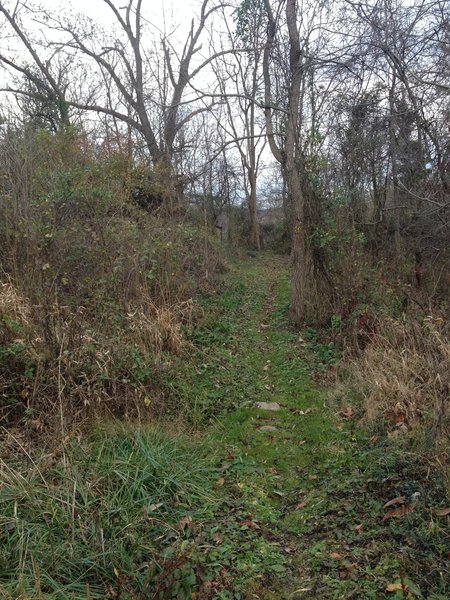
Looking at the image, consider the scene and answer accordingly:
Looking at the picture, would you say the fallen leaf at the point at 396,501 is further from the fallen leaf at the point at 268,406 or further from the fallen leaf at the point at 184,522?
the fallen leaf at the point at 268,406

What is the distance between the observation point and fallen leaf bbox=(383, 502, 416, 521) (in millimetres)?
3303

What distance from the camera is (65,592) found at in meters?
2.69

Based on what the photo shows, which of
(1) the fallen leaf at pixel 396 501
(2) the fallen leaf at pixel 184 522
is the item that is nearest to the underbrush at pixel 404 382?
(1) the fallen leaf at pixel 396 501

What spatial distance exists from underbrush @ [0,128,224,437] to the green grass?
2.26ft

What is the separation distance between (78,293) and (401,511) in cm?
484

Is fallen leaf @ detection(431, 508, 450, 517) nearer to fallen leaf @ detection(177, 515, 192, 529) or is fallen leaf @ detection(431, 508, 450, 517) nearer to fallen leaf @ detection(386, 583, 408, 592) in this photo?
fallen leaf @ detection(386, 583, 408, 592)

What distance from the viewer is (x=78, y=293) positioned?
A: 21.1 ft

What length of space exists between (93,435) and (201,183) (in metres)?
13.0

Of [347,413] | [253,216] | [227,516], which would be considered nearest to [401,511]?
[227,516]

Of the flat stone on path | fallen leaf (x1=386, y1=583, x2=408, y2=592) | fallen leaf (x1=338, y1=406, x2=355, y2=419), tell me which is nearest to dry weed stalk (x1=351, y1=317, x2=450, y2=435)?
fallen leaf (x1=338, y1=406, x2=355, y2=419)

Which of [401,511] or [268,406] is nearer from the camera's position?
[401,511]

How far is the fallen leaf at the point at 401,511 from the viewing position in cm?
330

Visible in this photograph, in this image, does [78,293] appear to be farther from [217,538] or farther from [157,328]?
[217,538]

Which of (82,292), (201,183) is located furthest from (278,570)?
(201,183)
